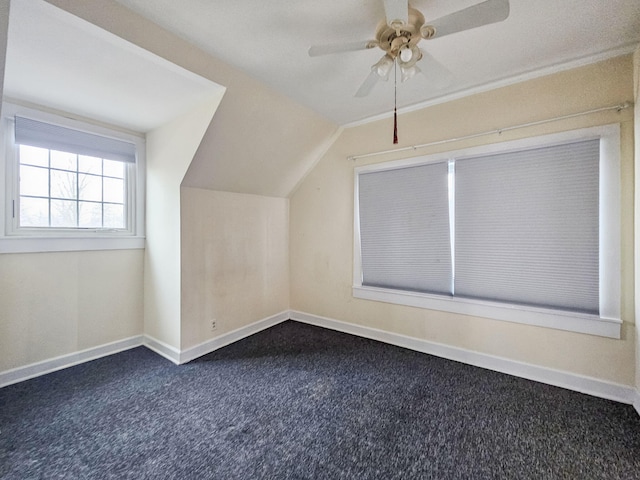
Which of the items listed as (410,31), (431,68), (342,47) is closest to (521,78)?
(431,68)

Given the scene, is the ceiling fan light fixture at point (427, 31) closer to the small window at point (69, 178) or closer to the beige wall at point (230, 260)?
the beige wall at point (230, 260)

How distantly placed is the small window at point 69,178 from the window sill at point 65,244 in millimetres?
78

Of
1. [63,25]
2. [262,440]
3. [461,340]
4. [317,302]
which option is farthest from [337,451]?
[63,25]

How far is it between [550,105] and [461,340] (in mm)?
2111

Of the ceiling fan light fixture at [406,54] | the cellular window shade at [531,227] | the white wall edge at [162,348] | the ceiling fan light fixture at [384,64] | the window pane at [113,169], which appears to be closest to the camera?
the ceiling fan light fixture at [406,54]

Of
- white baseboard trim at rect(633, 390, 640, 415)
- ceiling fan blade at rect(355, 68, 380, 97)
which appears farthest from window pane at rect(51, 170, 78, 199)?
white baseboard trim at rect(633, 390, 640, 415)

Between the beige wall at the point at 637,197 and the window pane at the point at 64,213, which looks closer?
the beige wall at the point at 637,197

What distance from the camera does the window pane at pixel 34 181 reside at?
2.30m

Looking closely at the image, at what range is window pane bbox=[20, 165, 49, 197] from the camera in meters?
2.30

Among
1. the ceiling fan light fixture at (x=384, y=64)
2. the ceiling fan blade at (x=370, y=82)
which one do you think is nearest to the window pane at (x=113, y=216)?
the ceiling fan blade at (x=370, y=82)

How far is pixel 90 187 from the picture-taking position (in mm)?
2670

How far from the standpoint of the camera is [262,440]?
1625 mm

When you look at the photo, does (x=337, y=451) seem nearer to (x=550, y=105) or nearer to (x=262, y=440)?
(x=262, y=440)

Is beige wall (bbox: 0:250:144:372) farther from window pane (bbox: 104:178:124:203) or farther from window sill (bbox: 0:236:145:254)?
window pane (bbox: 104:178:124:203)
